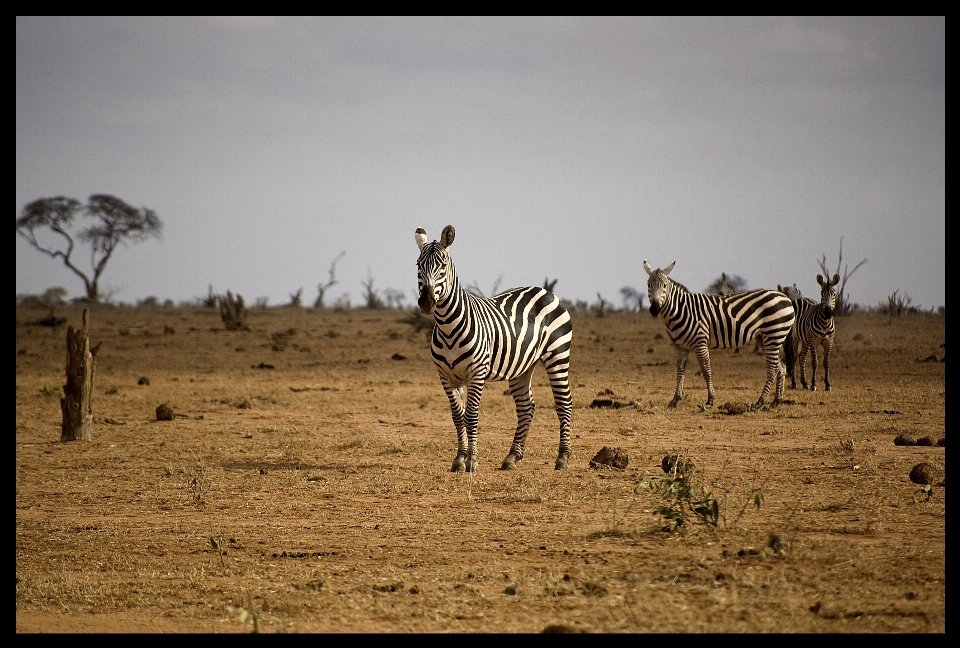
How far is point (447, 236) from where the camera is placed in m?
9.15

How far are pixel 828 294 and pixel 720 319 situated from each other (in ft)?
7.25

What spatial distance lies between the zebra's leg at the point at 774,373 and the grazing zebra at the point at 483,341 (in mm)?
5221

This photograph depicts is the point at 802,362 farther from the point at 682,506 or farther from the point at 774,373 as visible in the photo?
the point at 682,506

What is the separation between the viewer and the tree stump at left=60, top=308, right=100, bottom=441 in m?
12.0

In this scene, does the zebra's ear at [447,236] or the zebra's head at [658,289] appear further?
the zebra's head at [658,289]

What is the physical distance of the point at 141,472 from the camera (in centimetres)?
989

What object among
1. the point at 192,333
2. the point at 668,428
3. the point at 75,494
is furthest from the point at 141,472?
the point at 192,333

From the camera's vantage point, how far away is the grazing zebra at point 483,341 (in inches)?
358

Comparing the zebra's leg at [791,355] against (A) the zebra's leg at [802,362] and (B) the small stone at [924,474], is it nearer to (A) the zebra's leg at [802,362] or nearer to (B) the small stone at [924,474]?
(A) the zebra's leg at [802,362]

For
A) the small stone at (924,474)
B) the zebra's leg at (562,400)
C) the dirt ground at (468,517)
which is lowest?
the dirt ground at (468,517)

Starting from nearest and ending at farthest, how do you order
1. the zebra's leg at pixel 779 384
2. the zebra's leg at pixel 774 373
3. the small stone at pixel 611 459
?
the small stone at pixel 611 459 → the zebra's leg at pixel 779 384 → the zebra's leg at pixel 774 373

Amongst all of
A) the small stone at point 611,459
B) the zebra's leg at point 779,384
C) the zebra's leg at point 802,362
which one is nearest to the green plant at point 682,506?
the small stone at point 611,459

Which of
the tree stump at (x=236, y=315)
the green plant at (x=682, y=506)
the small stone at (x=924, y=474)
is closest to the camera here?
the green plant at (x=682, y=506)
